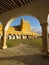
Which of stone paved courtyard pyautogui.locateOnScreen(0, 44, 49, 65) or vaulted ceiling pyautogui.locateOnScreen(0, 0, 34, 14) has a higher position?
vaulted ceiling pyautogui.locateOnScreen(0, 0, 34, 14)

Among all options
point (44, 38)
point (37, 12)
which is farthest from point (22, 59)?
point (37, 12)

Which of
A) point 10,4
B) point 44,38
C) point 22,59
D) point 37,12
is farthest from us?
point 10,4

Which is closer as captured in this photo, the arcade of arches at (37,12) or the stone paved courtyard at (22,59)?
the stone paved courtyard at (22,59)

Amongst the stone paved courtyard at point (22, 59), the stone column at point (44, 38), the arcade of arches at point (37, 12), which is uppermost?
the arcade of arches at point (37, 12)

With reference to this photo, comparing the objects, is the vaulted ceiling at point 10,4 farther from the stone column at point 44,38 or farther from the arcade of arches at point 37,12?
the stone column at point 44,38

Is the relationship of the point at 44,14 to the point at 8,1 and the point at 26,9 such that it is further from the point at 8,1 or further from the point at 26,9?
the point at 8,1

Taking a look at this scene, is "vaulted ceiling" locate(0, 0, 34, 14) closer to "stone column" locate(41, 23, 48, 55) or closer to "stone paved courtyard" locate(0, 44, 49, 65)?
"stone column" locate(41, 23, 48, 55)

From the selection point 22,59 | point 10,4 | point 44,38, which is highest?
point 10,4

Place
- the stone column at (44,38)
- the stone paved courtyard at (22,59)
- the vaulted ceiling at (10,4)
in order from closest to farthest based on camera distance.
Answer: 1. the stone paved courtyard at (22,59)
2. the stone column at (44,38)
3. the vaulted ceiling at (10,4)

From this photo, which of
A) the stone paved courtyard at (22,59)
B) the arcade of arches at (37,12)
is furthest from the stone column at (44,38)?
the stone paved courtyard at (22,59)

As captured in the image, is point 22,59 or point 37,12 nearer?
point 22,59

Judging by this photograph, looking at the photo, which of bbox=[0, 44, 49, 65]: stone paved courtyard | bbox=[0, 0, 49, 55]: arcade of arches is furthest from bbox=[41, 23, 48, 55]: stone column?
bbox=[0, 44, 49, 65]: stone paved courtyard

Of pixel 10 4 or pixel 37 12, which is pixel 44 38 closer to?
pixel 37 12

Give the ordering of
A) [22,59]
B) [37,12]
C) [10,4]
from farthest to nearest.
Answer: [10,4], [37,12], [22,59]
